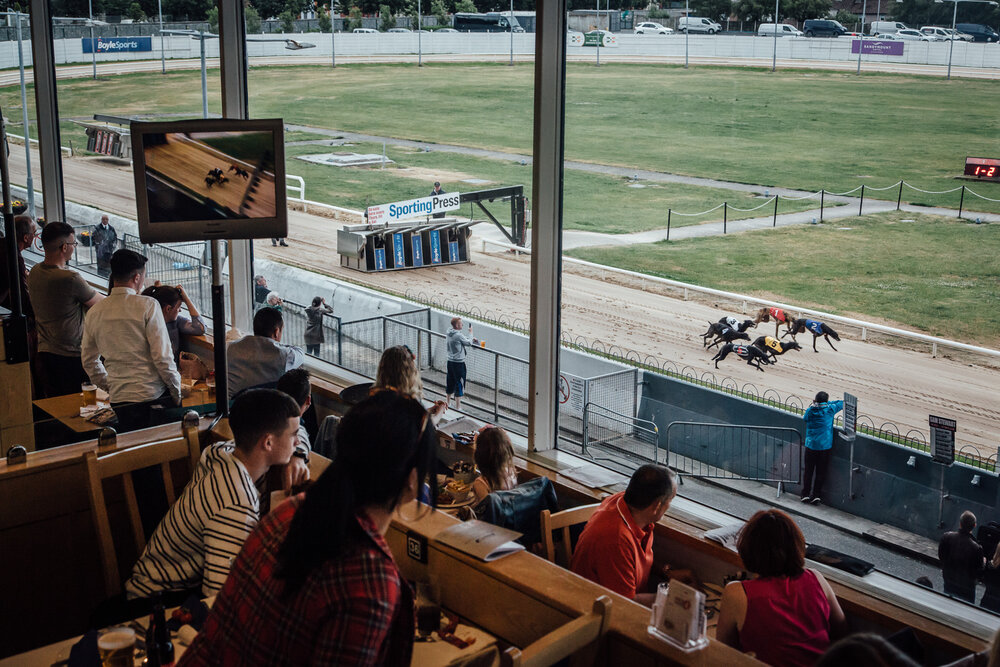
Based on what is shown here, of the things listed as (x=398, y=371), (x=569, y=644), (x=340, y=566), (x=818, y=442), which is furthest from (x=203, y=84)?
(x=340, y=566)

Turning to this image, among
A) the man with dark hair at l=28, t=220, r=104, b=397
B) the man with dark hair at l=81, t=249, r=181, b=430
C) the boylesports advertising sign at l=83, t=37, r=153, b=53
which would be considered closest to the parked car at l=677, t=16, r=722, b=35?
the man with dark hair at l=81, t=249, r=181, b=430

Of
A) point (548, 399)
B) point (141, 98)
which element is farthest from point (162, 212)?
point (141, 98)

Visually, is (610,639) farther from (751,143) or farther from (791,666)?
(751,143)

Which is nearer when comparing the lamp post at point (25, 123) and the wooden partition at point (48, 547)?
the wooden partition at point (48, 547)

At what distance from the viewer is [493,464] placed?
2.92 m

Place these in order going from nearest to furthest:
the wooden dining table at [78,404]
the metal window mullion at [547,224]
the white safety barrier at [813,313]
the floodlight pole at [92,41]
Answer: the wooden dining table at [78,404], the metal window mullion at [547,224], the white safety barrier at [813,313], the floodlight pole at [92,41]

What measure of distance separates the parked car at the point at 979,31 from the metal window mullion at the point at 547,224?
176 cm

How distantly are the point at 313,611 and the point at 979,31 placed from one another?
3.72m

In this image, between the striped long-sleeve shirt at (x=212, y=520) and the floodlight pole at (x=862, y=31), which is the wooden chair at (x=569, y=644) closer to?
the striped long-sleeve shirt at (x=212, y=520)

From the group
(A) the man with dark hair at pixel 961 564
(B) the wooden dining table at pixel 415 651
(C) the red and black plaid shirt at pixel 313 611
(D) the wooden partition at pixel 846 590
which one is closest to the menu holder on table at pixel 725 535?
(D) the wooden partition at pixel 846 590

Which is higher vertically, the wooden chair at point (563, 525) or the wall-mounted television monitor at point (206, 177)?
the wall-mounted television monitor at point (206, 177)

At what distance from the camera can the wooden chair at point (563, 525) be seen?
255 centimetres

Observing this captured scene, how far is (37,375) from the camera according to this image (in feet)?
15.1

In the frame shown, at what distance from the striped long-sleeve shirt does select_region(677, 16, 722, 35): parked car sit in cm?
313
